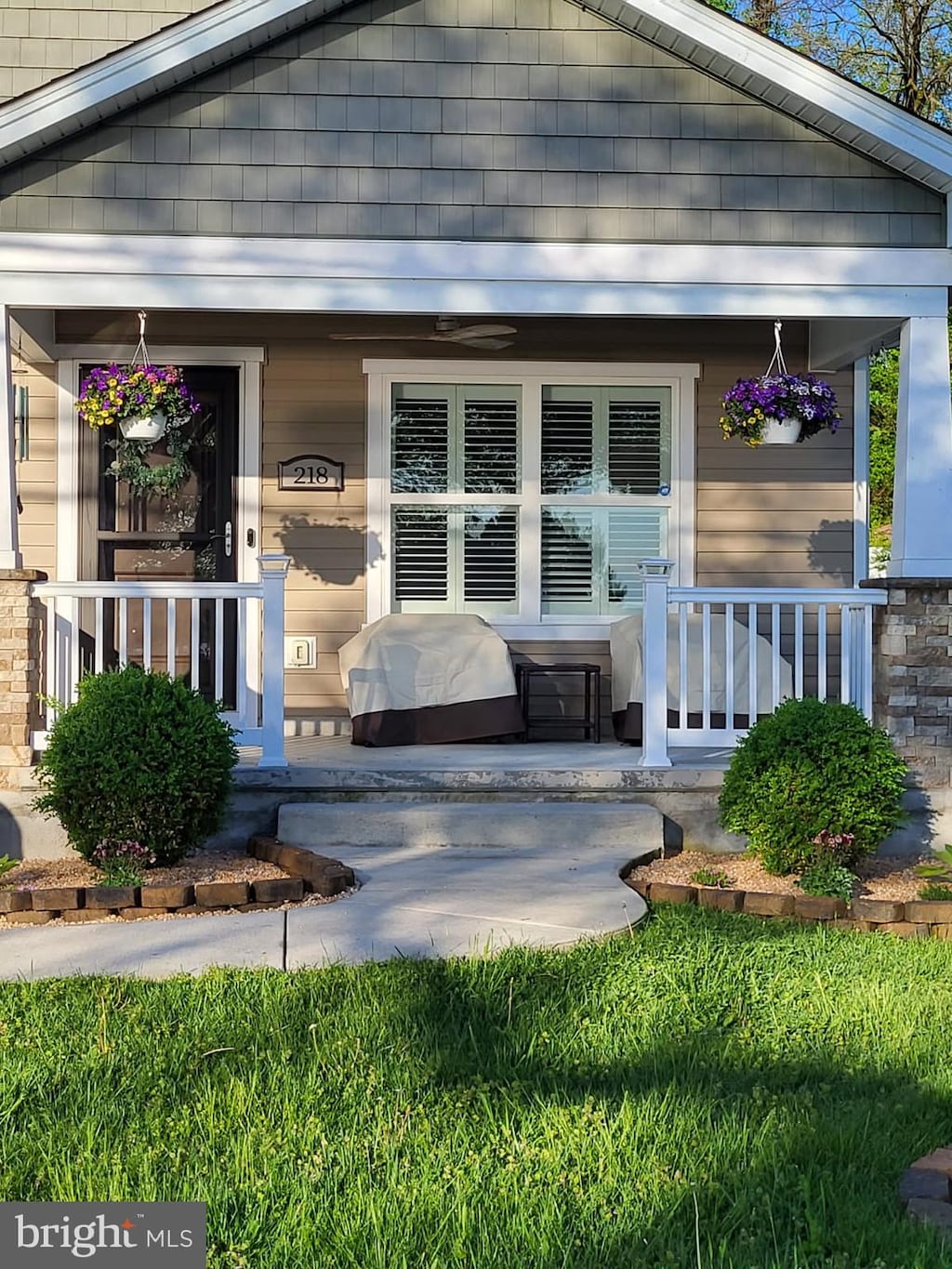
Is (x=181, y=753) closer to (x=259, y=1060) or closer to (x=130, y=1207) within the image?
(x=259, y=1060)

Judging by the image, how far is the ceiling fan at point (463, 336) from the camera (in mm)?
7422

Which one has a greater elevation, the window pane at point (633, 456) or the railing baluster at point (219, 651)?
the window pane at point (633, 456)

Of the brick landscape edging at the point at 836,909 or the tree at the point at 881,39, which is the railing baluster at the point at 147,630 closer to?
the brick landscape edging at the point at 836,909

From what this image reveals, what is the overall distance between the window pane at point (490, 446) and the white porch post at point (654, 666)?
1.96m

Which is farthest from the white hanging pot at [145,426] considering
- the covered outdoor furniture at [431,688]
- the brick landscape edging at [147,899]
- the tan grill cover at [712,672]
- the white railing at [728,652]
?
the tan grill cover at [712,672]

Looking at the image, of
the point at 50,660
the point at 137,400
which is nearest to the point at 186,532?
the point at 137,400

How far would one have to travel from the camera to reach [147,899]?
460cm

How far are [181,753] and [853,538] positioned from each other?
4.45 metres

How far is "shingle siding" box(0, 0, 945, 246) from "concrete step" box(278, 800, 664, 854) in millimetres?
2552

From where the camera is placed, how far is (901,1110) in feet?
9.39

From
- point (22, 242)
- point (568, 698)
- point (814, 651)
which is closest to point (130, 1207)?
point (22, 242)

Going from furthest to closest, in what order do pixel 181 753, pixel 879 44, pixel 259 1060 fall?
pixel 879 44 < pixel 181 753 < pixel 259 1060

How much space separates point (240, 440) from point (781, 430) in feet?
10.1

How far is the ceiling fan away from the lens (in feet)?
24.3
